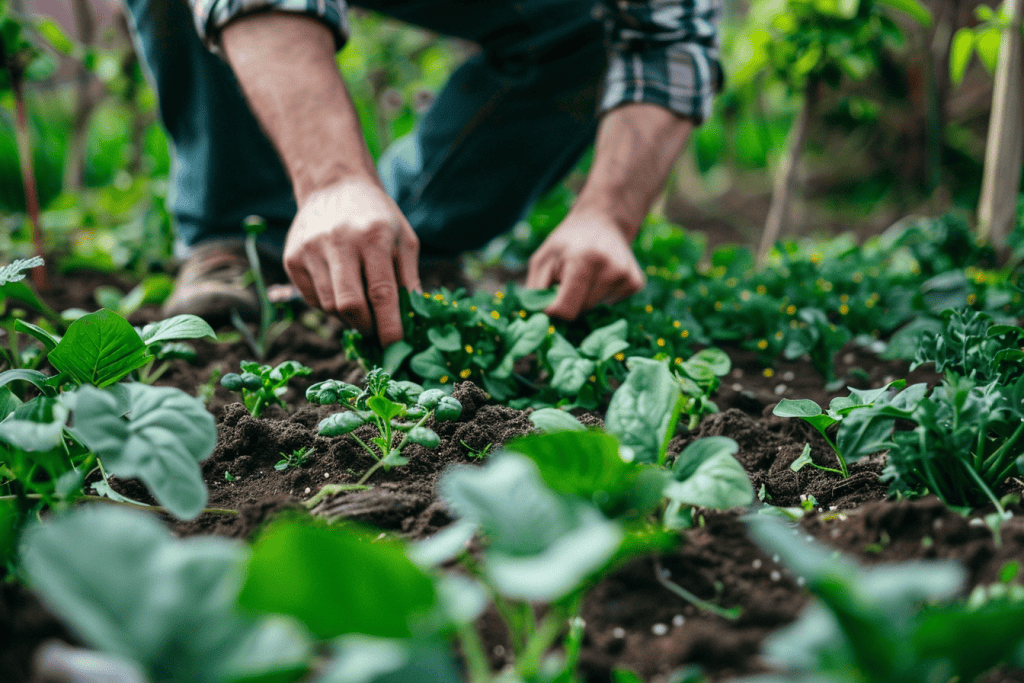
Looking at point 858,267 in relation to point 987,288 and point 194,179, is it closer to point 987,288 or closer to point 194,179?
point 987,288

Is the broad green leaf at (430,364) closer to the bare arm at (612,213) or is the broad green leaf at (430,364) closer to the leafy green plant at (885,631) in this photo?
the bare arm at (612,213)

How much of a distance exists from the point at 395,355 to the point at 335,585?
83cm

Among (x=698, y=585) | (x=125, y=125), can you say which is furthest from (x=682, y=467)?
(x=125, y=125)

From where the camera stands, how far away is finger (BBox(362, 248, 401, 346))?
4.11 ft

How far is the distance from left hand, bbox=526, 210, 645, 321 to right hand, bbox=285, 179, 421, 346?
34cm

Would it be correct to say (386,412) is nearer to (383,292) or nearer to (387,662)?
(383,292)

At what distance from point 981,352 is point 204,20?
4.97ft

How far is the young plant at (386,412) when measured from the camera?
975 millimetres

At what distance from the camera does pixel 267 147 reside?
2.07m

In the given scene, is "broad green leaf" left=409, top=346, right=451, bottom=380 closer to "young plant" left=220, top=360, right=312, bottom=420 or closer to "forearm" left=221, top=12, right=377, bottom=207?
"young plant" left=220, top=360, right=312, bottom=420

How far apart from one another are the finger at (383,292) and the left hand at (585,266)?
347 millimetres

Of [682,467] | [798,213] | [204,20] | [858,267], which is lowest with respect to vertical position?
[798,213]

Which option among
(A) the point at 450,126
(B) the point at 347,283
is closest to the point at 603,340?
(B) the point at 347,283

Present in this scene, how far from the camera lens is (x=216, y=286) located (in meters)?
1.74
